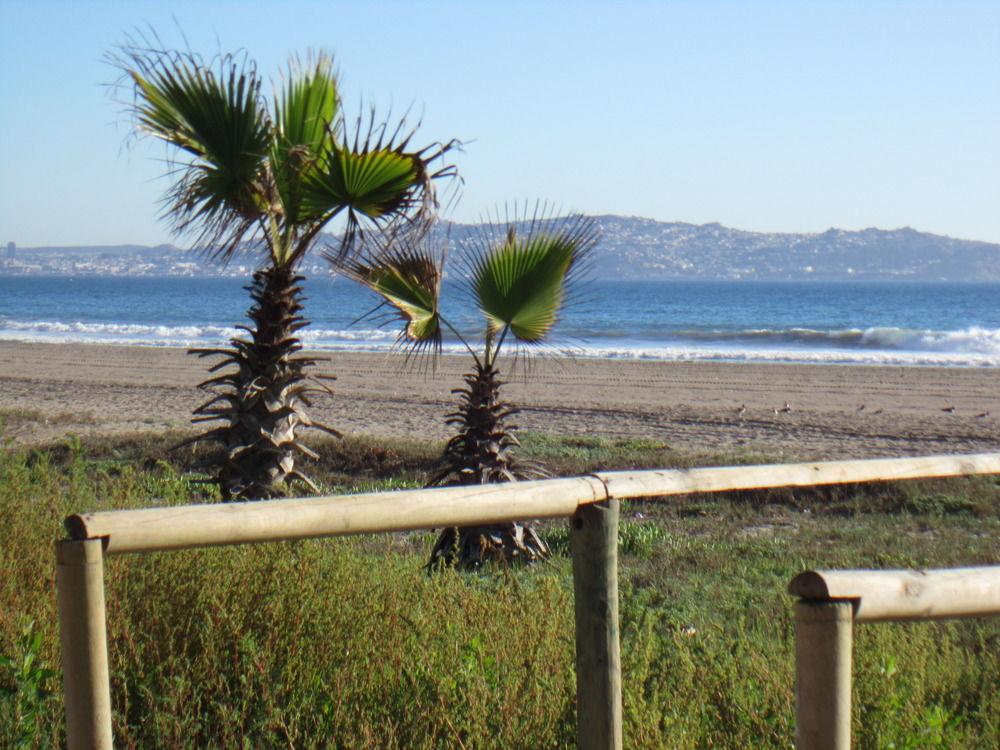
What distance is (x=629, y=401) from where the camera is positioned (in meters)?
17.3

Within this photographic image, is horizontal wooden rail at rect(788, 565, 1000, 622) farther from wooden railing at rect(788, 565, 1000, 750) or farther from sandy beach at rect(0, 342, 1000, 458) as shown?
sandy beach at rect(0, 342, 1000, 458)

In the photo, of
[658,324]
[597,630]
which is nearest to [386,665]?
[597,630]

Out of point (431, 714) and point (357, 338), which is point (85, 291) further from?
point (431, 714)

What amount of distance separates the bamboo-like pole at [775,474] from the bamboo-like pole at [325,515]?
133 mm

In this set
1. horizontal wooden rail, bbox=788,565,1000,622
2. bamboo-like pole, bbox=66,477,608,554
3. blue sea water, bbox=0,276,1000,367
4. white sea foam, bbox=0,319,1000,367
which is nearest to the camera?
horizontal wooden rail, bbox=788,565,1000,622

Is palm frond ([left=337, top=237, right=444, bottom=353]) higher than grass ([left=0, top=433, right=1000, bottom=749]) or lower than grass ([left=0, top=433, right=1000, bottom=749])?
higher

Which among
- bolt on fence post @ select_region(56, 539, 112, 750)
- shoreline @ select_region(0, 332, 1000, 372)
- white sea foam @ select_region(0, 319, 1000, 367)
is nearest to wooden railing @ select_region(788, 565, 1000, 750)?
bolt on fence post @ select_region(56, 539, 112, 750)

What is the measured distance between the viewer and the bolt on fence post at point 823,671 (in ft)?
5.93

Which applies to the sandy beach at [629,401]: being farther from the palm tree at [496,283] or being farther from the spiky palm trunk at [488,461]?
the palm tree at [496,283]

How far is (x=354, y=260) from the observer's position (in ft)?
22.1

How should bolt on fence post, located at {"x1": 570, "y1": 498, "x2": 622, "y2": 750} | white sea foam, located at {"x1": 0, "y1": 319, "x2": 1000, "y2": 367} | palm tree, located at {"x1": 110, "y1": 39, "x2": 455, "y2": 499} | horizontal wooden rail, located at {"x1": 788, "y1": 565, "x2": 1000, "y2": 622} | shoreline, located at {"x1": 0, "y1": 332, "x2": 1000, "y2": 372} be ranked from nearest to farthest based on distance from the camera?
1. horizontal wooden rail, located at {"x1": 788, "y1": 565, "x2": 1000, "y2": 622}
2. bolt on fence post, located at {"x1": 570, "y1": 498, "x2": 622, "y2": 750}
3. palm tree, located at {"x1": 110, "y1": 39, "x2": 455, "y2": 499}
4. shoreline, located at {"x1": 0, "y1": 332, "x2": 1000, "y2": 372}
5. white sea foam, located at {"x1": 0, "y1": 319, "x2": 1000, "y2": 367}

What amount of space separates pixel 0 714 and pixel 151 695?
39cm

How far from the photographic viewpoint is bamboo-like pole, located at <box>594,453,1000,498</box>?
276 cm

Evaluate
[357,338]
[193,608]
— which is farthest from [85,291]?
[193,608]
